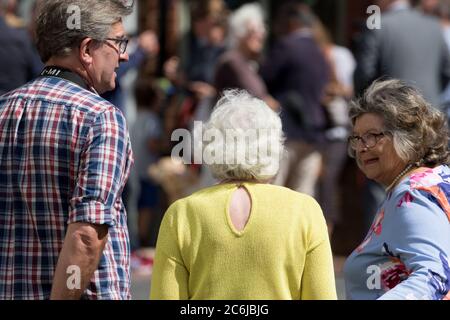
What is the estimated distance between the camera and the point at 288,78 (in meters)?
8.59

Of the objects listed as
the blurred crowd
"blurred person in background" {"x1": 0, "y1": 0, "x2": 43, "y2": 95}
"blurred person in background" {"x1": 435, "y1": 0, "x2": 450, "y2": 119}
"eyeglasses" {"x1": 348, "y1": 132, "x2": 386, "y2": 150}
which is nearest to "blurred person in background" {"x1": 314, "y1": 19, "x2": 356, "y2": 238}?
the blurred crowd

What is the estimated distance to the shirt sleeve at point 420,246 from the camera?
3.72 metres

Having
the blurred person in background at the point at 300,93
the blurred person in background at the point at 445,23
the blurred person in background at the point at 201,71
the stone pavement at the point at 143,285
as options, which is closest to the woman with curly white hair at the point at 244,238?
the stone pavement at the point at 143,285

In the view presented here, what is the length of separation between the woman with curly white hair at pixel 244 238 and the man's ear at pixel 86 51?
1.65ft

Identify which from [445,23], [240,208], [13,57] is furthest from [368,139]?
[445,23]

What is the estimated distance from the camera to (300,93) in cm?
859

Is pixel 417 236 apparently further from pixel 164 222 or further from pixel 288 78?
pixel 288 78

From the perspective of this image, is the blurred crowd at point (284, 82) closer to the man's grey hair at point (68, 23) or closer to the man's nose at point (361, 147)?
the man's nose at point (361, 147)

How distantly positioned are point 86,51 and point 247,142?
0.60 metres

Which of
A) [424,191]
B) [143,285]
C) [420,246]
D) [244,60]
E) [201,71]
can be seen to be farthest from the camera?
[201,71]

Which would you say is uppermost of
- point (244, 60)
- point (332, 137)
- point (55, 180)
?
point (55, 180)

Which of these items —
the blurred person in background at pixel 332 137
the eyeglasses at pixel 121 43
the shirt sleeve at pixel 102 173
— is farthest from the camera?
the blurred person in background at pixel 332 137

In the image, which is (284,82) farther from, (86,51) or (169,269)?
(169,269)

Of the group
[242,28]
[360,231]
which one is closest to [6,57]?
[242,28]
